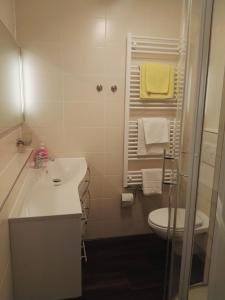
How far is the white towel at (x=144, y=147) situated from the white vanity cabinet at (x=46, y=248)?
39.4 inches

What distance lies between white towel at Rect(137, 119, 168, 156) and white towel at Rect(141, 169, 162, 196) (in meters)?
0.18

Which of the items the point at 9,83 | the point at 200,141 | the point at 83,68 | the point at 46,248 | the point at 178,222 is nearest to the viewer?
the point at 200,141

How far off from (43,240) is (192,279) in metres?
0.84

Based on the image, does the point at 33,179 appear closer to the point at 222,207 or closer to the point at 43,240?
the point at 43,240

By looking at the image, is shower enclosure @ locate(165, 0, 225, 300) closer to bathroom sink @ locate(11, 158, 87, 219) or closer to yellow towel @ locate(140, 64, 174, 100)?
bathroom sink @ locate(11, 158, 87, 219)

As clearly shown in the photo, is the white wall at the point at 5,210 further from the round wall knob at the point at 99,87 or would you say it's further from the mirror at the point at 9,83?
the round wall knob at the point at 99,87

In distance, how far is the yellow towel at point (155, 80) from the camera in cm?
219

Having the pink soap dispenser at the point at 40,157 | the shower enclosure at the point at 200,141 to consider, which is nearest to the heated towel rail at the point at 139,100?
the pink soap dispenser at the point at 40,157

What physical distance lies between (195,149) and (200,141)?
40 millimetres

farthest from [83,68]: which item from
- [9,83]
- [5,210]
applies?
[5,210]

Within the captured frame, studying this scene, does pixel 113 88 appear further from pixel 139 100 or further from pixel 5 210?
pixel 5 210

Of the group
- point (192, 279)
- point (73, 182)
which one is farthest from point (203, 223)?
point (73, 182)

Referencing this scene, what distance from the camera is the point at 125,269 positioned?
6.71ft

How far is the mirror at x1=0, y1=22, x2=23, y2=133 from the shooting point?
1.50m
